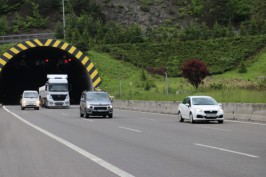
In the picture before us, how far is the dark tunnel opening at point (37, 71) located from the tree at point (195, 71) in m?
11.9

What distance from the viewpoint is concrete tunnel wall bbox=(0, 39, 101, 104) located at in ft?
211

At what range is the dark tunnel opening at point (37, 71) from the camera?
2918 inches

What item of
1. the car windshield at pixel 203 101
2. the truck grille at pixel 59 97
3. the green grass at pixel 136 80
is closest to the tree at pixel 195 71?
the green grass at pixel 136 80

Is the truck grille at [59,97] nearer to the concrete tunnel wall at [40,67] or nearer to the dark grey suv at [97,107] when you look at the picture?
the concrete tunnel wall at [40,67]

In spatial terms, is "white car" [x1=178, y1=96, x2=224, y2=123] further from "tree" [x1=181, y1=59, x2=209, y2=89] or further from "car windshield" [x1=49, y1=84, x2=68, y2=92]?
"tree" [x1=181, y1=59, x2=209, y2=89]

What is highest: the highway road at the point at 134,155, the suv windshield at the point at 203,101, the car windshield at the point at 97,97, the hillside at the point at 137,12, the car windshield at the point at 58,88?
the hillside at the point at 137,12

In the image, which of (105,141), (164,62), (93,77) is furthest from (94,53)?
(105,141)

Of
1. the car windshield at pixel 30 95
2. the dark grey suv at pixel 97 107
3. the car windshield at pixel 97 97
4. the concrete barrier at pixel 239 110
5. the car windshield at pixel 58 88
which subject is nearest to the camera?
the concrete barrier at pixel 239 110

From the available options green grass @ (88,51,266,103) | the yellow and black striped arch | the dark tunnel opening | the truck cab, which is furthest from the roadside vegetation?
the truck cab

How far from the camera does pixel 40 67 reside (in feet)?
289

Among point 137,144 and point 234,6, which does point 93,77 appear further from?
point 234,6

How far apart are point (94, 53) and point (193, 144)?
6396 centimetres

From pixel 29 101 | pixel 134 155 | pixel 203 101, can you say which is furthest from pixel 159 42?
pixel 134 155

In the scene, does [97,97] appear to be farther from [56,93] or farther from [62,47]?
[62,47]
